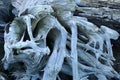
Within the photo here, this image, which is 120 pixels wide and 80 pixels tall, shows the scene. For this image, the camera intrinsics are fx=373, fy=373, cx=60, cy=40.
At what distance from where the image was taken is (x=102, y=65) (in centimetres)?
213

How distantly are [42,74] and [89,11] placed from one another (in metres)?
0.82

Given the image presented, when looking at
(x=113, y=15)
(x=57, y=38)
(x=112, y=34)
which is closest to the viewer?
(x=57, y=38)

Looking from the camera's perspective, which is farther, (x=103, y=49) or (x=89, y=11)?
(x=89, y=11)

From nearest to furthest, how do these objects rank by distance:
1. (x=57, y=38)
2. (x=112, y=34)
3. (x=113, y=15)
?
(x=57, y=38) < (x=112, y=34) < (x=113, y=15)

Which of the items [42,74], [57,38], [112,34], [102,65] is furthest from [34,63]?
[112,34]

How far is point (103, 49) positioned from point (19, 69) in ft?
1.82

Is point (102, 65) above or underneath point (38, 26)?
underneath

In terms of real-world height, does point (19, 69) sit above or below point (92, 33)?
below

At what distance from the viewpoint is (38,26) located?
2.27m

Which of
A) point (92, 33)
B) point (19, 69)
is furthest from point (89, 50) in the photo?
point (19, 69)

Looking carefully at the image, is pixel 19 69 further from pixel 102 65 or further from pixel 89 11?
pixel 89 11

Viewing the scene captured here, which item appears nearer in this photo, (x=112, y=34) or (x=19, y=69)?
(x=19, y=69)

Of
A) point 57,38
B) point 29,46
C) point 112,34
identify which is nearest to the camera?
point 29,46

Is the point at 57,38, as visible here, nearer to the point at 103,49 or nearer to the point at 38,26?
the point at 38,26
